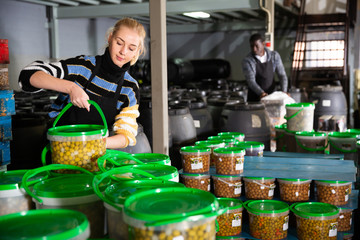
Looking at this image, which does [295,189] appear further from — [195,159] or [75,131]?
[75,131]

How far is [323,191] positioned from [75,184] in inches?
88.1

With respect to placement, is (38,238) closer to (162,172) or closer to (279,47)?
(162,172)

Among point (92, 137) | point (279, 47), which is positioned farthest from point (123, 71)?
point (279, 47)

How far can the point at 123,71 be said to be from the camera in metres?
2.48

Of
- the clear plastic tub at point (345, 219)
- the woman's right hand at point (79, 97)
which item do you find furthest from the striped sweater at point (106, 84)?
the clear plastic tub at point (345, 219)

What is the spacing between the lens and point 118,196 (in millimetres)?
1285

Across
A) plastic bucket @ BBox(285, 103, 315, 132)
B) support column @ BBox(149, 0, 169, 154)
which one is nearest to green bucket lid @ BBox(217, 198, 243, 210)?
support column @ BBox(149, 0, 169, 154)

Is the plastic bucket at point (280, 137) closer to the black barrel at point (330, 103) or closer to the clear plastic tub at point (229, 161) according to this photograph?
the clear plastic tub at point (229, 161)

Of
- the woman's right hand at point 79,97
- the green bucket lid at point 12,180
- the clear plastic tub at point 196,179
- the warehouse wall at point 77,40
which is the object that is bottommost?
the clear plastic tub at point 196,179

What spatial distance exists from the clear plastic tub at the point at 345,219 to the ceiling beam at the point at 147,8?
572 cm

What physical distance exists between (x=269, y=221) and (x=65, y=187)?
182cm

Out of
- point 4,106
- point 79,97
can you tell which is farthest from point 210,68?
point 79,97

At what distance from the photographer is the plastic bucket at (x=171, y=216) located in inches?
41.6

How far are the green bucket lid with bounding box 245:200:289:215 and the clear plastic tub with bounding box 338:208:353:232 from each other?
1.65 ft
